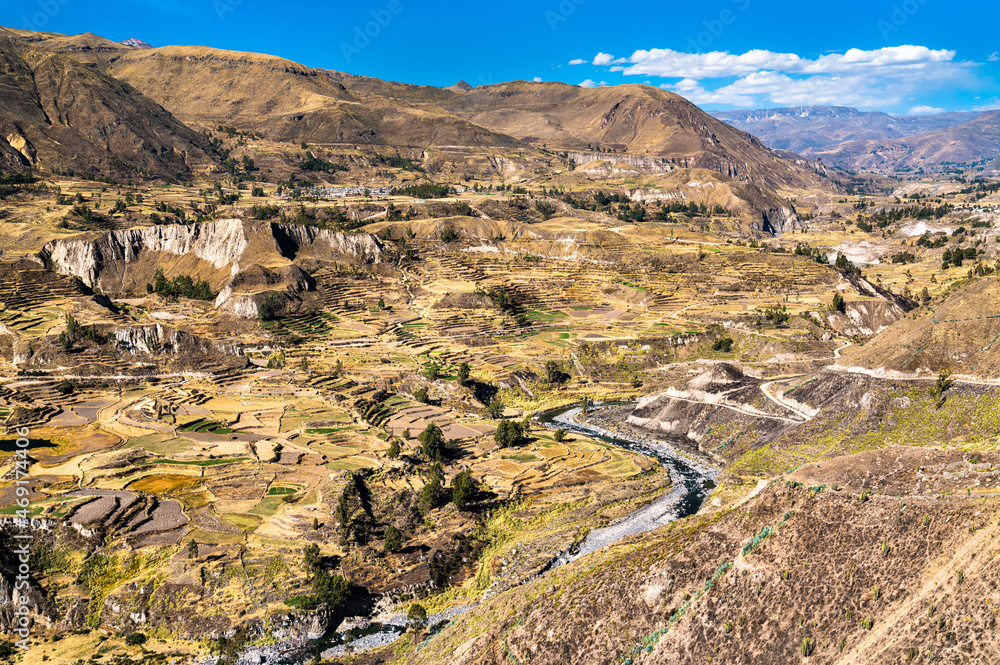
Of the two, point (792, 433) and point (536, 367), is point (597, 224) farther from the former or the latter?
point (792, 433)

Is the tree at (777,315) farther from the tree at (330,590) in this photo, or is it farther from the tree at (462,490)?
the tree at (330,590)

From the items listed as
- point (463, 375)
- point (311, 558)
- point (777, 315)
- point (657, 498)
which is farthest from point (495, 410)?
point (777, 315)

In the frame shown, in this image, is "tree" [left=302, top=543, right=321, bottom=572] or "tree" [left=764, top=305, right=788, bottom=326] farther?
"tree" [left=764, top=305, right=788, bottom=326]

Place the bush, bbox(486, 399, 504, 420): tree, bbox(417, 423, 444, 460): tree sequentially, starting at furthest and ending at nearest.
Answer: the bush → bbox(486, 399, 504, 420): tree → bbox(417, 423, 444, 460): tree

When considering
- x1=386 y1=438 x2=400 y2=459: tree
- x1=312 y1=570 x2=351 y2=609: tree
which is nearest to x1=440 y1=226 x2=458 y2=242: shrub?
x1=386 y1=438 x2=400 y2=459: tree

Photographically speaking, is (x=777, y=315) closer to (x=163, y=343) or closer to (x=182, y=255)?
(x=163, y=343)

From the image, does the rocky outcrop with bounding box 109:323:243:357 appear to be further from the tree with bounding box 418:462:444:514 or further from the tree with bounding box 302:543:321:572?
the tree with bounding box 302:543:321:572

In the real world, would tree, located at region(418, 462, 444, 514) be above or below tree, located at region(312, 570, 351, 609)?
above
